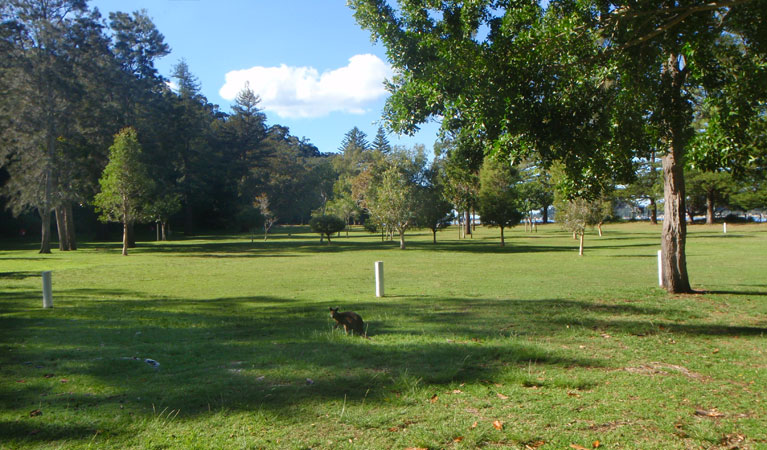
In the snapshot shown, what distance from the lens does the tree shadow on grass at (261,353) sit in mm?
5395

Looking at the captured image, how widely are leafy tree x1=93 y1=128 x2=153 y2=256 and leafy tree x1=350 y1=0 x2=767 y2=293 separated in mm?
30288

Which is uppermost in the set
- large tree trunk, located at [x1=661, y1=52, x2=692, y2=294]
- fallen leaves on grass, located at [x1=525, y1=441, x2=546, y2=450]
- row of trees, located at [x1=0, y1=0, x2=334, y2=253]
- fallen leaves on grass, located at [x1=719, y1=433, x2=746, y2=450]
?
row of trees, located at [x1=0, y1=0, x2=334, y2=253]

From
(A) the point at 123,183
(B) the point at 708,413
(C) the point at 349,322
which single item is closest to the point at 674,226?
(C) the point at 349,322

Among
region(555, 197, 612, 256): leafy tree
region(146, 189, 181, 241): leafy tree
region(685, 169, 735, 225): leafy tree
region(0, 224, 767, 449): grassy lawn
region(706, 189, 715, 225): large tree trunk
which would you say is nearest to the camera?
region(0, 224, 767, 449): grassy lawn

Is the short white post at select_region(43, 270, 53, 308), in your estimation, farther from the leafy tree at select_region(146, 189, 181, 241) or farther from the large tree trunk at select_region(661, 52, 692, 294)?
the leafy tree at select_region(146, 189, 181, 241)

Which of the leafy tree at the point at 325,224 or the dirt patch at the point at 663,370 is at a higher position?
the leafy tree at the point at 325,224

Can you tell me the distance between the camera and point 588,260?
26422 mm

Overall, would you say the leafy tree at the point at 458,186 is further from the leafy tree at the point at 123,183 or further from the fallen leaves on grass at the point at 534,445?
the fallen leaves on grass at the point at 534,445

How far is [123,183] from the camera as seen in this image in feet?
115

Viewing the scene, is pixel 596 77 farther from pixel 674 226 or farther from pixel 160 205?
pixel 160 205

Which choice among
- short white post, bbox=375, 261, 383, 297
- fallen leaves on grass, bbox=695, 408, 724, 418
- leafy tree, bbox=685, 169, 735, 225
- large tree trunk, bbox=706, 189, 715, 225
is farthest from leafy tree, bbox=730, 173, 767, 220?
fallen leaves on grass, bbox=695, 408, 724, 418

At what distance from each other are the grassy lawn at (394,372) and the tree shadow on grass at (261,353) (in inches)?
1.4

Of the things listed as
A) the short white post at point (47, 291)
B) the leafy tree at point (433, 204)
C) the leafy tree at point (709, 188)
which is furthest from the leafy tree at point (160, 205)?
the leafy tree at point (709, 188)

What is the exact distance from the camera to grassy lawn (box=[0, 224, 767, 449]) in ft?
14.7
